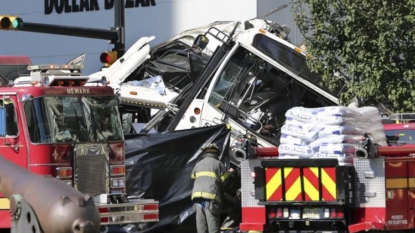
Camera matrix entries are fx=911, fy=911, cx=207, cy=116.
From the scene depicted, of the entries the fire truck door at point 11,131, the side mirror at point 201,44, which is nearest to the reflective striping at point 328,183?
the fire truck door at point 11,131

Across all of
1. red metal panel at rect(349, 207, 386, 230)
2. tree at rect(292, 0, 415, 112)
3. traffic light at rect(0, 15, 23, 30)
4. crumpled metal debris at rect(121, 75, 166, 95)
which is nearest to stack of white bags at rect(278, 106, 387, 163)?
red metal panel at rect(349, 207, 386, 230)

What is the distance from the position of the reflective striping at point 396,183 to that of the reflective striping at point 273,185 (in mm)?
1297

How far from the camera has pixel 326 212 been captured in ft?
35.9

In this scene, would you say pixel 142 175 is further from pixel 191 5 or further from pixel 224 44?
pixel 191 5

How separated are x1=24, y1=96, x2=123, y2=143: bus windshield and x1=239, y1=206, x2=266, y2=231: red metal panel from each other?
2.26 metres

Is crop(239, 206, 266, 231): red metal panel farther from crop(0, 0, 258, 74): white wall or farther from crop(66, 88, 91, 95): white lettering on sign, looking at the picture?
crop(0, 0, 258, 74): white wall

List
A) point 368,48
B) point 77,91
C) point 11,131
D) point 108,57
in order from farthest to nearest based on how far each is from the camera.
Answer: point 108,57 < point 368,48 < point 77,91 < point 11,131

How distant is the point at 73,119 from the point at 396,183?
4358mm

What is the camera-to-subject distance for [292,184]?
1097cm

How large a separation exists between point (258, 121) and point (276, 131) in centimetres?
40

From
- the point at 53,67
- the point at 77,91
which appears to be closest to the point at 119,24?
the point at 53,67

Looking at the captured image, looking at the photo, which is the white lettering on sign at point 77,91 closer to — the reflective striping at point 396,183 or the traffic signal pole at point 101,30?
the reflective striping at point 396,183

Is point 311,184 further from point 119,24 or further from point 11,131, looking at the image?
point 119,24

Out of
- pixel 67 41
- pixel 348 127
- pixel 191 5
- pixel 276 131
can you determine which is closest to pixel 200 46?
pixel 276 131
